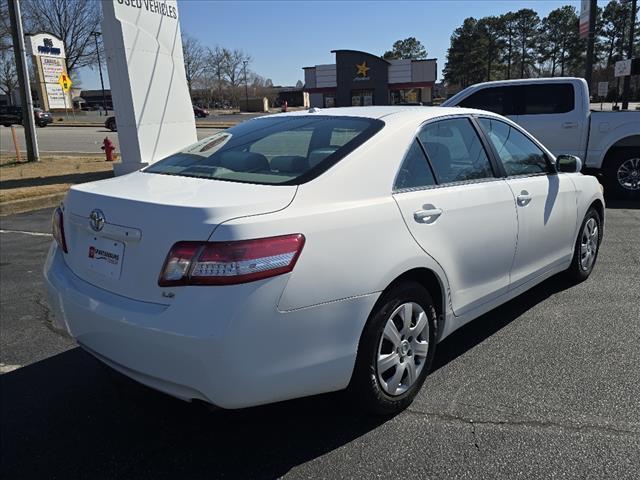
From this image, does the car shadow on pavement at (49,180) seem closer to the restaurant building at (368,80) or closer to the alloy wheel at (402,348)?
the alloy wheel at (402,348)

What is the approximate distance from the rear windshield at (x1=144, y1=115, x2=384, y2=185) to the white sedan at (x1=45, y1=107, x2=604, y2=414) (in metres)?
0.02

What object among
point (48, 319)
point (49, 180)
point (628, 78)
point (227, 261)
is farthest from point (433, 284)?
point (628, 78)

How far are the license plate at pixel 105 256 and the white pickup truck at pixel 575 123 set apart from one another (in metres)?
8.10

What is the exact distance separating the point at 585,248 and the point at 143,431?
157 inches

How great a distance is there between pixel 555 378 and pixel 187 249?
92.7 inches

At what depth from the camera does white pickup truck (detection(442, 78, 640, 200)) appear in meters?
8.99

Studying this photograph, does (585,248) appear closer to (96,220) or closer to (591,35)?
(96,220)

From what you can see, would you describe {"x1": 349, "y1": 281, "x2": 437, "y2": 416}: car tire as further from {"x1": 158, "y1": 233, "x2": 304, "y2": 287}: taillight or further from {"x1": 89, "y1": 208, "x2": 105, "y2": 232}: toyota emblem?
{"x1": 89, "y1": 208, "x2": 105, "y2": 232}: toyota emblem

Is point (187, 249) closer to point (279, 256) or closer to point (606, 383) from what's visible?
point (279, 256)

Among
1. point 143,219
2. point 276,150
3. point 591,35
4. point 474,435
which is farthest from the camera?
point 591,35

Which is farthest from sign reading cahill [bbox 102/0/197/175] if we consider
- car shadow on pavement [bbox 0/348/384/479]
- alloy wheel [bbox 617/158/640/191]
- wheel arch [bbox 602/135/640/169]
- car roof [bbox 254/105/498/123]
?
alloy wheel [bbox 617/158/640/191]

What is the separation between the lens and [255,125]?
148 inches

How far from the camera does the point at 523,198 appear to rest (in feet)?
12.4

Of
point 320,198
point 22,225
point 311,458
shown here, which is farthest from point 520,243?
point 22,225
